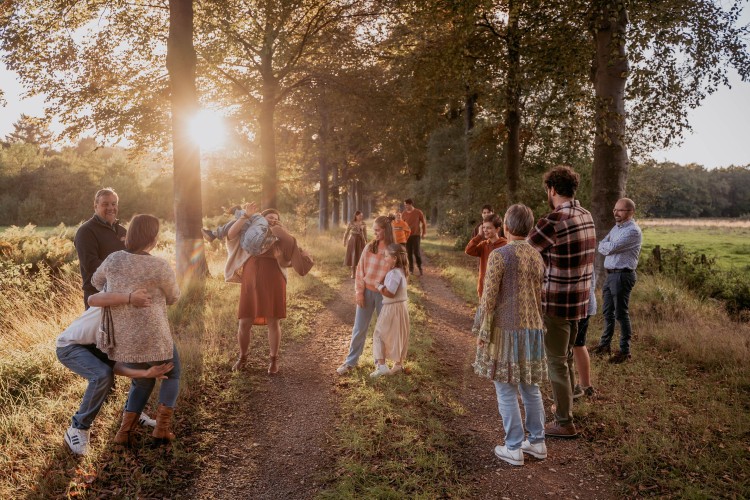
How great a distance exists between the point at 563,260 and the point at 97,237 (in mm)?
4862

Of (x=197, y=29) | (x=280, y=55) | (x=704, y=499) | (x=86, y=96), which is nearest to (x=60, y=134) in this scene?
(x=86, y=96)

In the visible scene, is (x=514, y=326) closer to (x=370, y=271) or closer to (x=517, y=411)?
(x=517, y=411)

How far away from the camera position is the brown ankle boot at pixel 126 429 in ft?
12.9

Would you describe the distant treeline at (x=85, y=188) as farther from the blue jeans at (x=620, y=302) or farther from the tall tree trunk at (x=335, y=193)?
the blue jeans at (x=620, y=302)

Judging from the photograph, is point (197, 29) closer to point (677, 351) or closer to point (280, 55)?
point (280, 55)

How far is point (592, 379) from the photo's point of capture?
586 cm

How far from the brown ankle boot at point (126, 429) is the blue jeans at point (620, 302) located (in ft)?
20.2

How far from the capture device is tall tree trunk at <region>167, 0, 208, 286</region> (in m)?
9.31

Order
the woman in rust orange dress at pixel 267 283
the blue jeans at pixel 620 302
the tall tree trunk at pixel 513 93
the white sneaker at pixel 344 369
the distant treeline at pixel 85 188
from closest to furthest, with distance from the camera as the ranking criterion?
the woman in rust orange dress at pixel 267 283 → the white sneaker at pixel 344 369 → the blue jeans at pixel 620 302 → the tall tree trunk at pixel 513 93 → the distant treeline at pixel 85 188

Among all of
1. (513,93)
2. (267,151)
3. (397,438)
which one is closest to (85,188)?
(267,151)

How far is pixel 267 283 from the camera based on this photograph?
5859mm

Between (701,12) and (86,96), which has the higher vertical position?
(701,12)

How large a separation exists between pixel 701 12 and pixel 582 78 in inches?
96.6

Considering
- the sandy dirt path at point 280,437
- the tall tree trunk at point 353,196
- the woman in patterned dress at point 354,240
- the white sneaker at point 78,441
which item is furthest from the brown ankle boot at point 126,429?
the tall tree trunk at point 353,196
